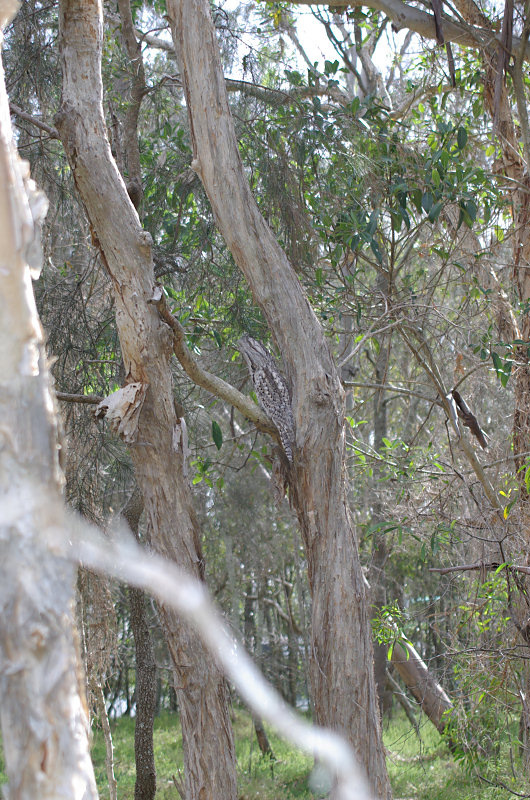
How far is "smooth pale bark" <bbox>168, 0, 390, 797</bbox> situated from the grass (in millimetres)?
2068

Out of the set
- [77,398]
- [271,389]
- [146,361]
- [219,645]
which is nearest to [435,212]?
[271,389]

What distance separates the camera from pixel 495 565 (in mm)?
3105

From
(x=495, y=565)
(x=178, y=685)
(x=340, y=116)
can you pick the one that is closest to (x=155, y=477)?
(x=178, y=685)

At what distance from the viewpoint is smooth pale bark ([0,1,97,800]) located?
1.06 m

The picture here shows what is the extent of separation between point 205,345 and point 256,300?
2792mm

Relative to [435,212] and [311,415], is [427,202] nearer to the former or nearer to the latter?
[435,212]

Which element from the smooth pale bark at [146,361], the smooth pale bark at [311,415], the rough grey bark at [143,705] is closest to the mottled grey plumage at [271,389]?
the smooth pale bark at [311,415]

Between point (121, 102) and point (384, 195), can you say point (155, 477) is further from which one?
point (121, 102)

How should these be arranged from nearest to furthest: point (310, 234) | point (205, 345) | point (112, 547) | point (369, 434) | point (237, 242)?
point (237, 242)
point (112, 547)
point (310, 234)
point (205, 345)
point (369, 434)

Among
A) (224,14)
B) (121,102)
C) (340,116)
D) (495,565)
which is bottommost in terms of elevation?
(495,565)

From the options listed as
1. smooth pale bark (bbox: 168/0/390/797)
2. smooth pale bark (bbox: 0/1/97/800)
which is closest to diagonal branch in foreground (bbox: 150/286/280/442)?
smooth pale bark (bbox: 168/0/390/797)

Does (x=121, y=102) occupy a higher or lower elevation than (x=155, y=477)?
higher

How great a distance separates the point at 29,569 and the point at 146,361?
6.34 feet

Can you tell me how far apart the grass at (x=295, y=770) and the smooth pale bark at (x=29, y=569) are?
412 cm
